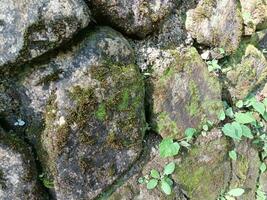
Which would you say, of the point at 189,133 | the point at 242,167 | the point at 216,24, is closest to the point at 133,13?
the point at 216,24

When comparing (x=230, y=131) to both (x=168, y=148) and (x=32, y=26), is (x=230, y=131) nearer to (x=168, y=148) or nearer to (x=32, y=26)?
(x=168, y=148)

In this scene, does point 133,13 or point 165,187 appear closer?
point 133,13

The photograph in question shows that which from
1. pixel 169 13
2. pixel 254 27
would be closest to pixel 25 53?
pixel 169 13

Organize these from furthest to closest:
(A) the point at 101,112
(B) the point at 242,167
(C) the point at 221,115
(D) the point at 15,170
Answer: (B) the point at 242,167, (C) the point at 221,115, (A) the point at 101,112, (D) the point at 15,170

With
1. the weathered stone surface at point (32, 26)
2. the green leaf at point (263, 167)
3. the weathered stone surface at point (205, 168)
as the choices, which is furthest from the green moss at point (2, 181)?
the green leaf at point (263, 167)

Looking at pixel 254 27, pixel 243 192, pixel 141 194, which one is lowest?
pixel 243 192

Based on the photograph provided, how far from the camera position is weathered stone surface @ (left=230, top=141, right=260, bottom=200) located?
8.68 feet

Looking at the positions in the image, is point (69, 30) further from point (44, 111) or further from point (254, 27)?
point (254, 27)

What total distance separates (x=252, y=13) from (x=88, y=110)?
4.43ft

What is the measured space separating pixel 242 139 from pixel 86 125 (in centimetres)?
125

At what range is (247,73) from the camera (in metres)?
2.60

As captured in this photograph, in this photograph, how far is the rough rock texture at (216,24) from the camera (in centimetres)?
223

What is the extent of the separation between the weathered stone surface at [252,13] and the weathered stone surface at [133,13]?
640 mm

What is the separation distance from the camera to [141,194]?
2.23 m
